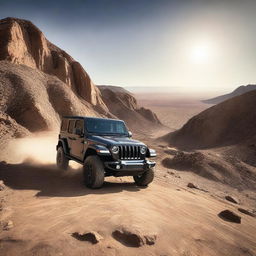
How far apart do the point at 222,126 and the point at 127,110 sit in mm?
36033

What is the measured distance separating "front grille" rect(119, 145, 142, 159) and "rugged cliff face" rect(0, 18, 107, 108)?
26.8 meters

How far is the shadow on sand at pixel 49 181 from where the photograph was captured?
24.3 feet

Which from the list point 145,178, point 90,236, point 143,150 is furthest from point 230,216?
point 90,236

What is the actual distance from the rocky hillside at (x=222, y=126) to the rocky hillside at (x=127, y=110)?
78.6 ft

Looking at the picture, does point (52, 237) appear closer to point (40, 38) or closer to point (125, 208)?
point (125, 208)

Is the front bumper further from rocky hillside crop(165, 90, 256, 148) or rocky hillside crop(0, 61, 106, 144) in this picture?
rocky hillside crop(165, 90, 256, 148)

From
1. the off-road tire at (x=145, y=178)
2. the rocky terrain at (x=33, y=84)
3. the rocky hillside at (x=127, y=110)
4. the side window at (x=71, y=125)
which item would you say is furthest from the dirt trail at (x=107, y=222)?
the rocky hillside at (x=127, y=110)

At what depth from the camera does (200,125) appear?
144ft

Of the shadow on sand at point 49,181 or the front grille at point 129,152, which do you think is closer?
the shadow on sand at point 49,181

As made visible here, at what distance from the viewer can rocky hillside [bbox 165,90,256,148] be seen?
36.4 metres

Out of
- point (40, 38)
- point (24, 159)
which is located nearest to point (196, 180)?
point (24, 159)

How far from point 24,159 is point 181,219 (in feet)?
28.3

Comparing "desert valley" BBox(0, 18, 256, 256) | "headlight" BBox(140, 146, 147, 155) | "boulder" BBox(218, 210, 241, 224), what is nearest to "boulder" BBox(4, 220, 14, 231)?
"desert valley" BBox(0, 18, 256, 256)

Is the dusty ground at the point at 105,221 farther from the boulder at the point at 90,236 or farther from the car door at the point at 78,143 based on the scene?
the car door at the point at 78,143
